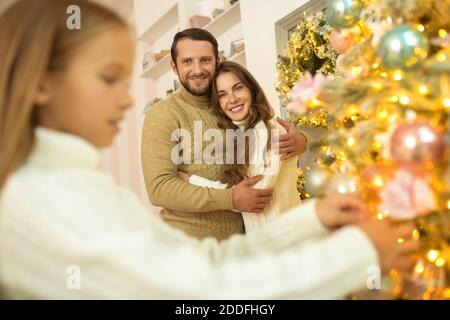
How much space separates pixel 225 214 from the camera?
1558 millimetres

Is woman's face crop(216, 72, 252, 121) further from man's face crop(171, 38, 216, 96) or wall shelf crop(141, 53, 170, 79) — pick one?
wall shelf crop(141, 53, 170, 79)

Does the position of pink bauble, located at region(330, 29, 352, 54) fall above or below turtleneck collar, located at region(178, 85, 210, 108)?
below

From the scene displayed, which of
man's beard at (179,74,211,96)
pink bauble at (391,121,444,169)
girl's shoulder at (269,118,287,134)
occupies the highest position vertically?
man's beard at (179,74,211,96)

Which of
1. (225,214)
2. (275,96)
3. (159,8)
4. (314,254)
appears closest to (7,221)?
(314,254)

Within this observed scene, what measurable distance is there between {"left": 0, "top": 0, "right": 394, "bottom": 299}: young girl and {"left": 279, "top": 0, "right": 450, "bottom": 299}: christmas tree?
162 mm

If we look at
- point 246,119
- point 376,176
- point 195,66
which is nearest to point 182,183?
point 246,119

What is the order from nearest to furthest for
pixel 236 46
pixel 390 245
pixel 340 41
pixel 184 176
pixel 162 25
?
1. pixel 390 245
2. pixel 340 41
3. pixel 184 176
4. pixel 236 46
5. pixel 162 25

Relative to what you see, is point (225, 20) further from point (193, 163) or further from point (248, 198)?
point (248, 198)

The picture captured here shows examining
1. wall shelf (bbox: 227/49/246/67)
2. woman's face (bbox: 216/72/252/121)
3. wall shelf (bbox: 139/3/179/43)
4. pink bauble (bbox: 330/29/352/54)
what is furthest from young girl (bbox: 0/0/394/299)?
wall shelf (bbox: 139/3/179/43)

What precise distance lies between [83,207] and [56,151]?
0.36 ft

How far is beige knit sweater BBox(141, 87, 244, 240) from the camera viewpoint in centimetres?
145

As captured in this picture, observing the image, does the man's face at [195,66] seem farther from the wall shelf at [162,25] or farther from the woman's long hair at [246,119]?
the wall shelf at [162,25]

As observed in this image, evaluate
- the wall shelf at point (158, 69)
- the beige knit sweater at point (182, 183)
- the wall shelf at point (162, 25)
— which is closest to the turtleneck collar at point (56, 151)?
the beige knit sweater at point (182, 183)

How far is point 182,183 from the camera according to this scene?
1.48 m
